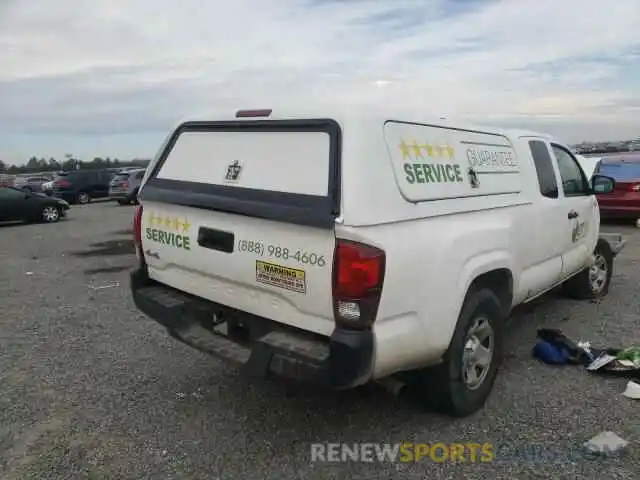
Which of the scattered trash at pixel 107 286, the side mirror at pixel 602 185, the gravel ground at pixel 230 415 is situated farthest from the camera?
the scattered trash at pixel 107 286

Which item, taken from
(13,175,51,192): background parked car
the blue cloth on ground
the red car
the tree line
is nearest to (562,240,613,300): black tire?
the blue cloth on ground

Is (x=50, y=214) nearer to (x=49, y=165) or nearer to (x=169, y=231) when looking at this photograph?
(x=169, y=231)

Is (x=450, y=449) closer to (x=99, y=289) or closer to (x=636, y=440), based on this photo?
(x=636, y=440)

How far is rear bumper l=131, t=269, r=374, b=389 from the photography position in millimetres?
2928

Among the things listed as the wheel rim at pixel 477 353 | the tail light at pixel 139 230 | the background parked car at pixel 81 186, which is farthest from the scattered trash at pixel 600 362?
the background parked car at pixel 81 186

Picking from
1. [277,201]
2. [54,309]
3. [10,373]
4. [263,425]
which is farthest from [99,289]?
[277,201]

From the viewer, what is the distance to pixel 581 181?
19.3ft

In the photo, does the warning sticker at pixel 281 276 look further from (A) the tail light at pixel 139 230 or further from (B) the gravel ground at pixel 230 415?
(A) the tail light at pixel 139 230

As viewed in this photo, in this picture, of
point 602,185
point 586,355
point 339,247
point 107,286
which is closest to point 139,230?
point 339,247

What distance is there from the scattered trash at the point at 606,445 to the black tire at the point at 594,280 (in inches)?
131

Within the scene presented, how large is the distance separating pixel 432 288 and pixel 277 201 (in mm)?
997

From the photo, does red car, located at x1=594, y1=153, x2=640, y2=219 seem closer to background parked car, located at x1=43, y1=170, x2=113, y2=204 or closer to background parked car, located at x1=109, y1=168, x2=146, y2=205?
background parked car, located at x1=109, y1=168, x2=146, y2=205

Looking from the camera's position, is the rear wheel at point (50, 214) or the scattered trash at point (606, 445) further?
the rear wheel at point (50, 214)

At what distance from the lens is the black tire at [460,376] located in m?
3.55
